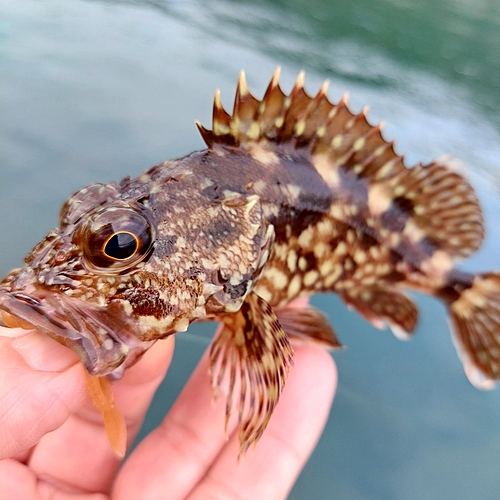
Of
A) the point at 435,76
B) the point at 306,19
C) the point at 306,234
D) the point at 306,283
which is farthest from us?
the point at 306,19

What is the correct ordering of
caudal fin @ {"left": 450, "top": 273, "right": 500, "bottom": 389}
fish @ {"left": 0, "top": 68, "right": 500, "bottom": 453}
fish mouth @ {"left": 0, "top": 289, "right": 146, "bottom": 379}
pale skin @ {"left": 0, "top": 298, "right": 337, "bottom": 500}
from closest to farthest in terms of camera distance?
fish mouth @ {"left": 0, "top": 289, "right": 146, "bottom": 379} < fish @ {"left": 0, "top": 68, "right": 500, "bottom": 453} < pale skin @ {"left": 0, "top": 298, "right": 337, "bottom": 500} < caudal fin @ {"left": 450, "top": 273, "right": 500, "bottom": 389}

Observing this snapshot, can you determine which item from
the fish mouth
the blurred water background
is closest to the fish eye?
the fish mouth

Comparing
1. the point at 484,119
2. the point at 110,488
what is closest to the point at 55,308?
the point at 110,488

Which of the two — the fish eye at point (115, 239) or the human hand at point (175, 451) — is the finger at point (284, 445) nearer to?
the human hand at point (175, 451)

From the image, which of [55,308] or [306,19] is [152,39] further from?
[55,308]

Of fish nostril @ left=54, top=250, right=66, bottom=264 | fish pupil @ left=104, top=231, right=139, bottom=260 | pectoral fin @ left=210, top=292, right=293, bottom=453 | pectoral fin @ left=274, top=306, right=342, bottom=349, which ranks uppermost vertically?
fish pupil @ left=104, top=231, right=139, bottom=260

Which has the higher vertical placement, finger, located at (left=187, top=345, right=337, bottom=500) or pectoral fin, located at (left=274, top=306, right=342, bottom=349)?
pectoral fin, located at (left=274, top=306, right=342, bottom=349)

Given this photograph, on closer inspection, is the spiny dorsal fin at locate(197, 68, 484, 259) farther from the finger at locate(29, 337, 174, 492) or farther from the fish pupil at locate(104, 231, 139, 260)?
the finger at locate(29, 337, 174, 492)
